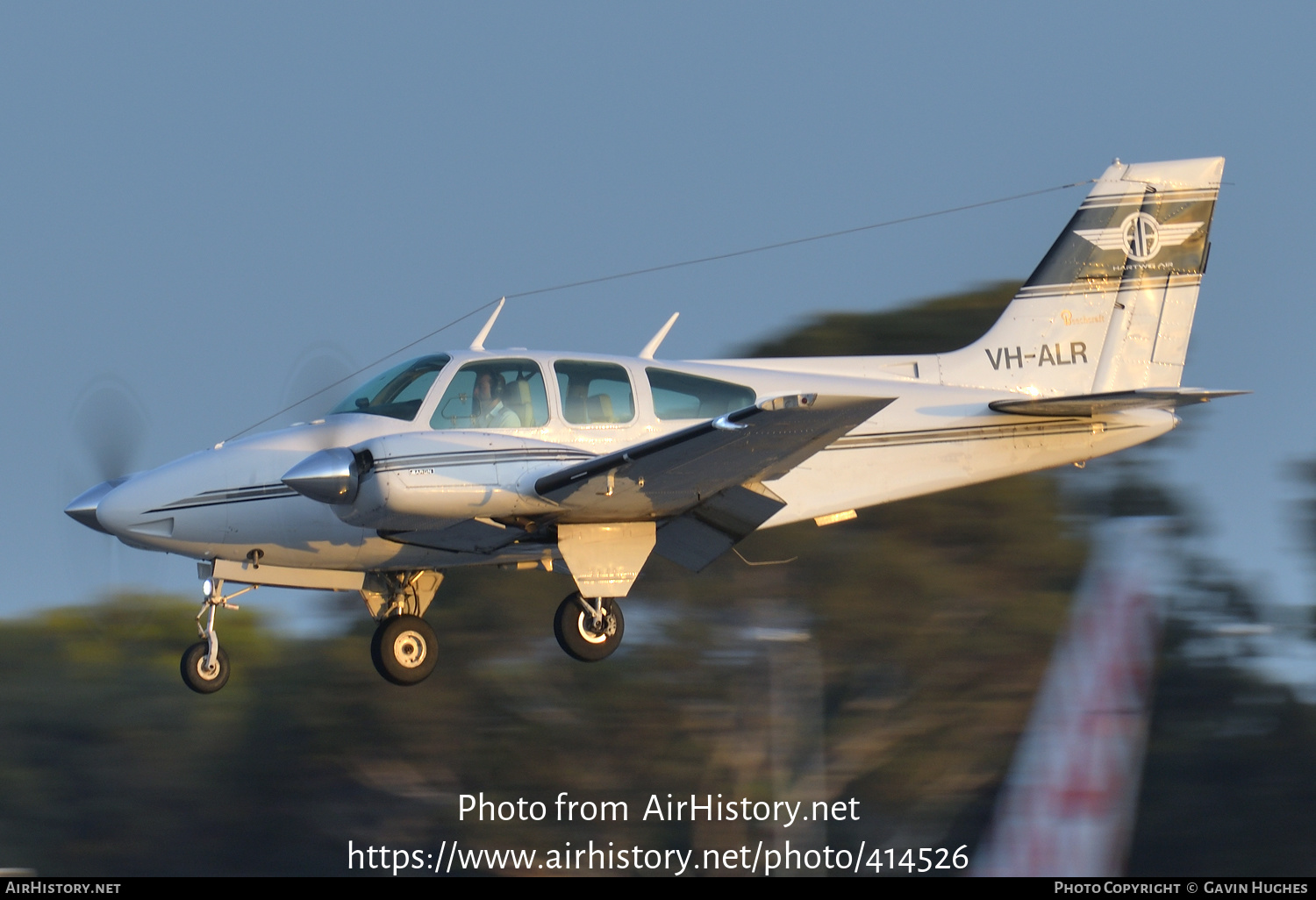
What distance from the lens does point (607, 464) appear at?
9.64 meters

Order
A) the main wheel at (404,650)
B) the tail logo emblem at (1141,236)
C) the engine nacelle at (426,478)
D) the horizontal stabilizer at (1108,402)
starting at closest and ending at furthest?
1. the engine nacelle at (426,478)
2. the horizontal stabilizer at (1108,402)
3. the main wheel at (404,650)
4. the tail logo emblem at (1141,236)

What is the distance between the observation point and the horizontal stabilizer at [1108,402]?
34.8ft

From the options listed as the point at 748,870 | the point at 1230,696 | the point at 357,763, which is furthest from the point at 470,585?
the point at 1230,696

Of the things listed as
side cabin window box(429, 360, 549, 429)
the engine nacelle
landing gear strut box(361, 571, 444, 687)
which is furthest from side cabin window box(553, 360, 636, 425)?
landing gear strut box(361, 571, 444, 687)

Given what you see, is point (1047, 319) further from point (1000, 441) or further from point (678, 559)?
point (678, 559)

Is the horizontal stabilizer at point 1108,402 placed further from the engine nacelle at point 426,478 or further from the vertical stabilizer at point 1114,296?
the engine nacelle at point 426,478

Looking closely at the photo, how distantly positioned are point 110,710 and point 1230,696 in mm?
20183

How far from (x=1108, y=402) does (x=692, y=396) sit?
3.13m

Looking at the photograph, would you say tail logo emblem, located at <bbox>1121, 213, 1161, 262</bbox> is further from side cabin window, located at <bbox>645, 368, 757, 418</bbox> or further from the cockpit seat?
the cockpit seat

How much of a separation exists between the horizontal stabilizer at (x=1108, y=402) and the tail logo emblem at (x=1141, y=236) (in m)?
1.87

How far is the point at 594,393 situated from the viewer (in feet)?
34.6

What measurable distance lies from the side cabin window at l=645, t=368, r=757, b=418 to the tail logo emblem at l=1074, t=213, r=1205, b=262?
13.1 feet

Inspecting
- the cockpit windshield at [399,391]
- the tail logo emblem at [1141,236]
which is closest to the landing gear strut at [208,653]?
the cockpit windshield at [399,391]

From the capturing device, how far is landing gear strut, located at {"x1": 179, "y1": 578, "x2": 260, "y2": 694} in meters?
11.0
